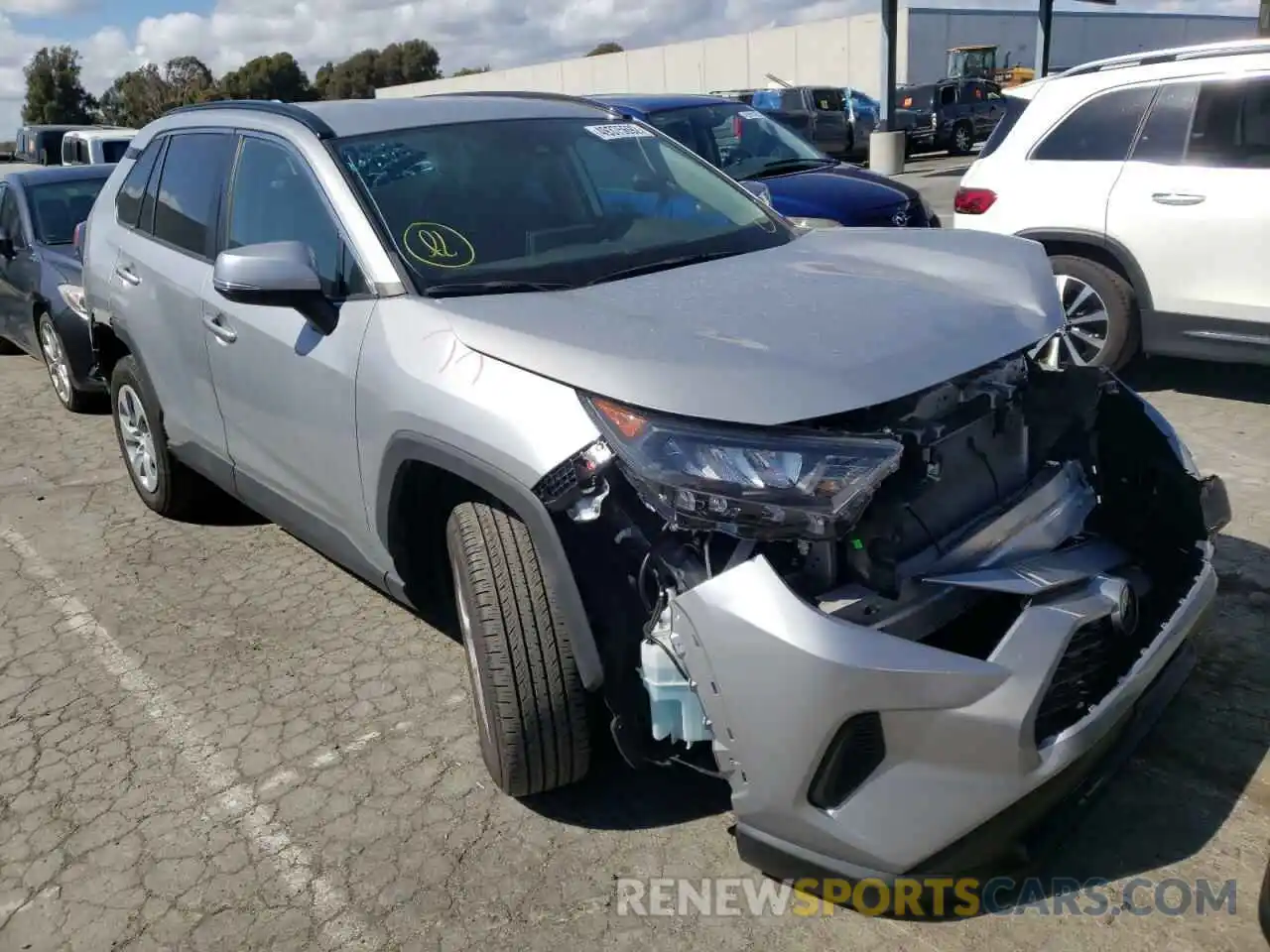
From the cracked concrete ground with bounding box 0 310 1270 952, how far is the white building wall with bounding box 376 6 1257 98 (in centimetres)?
3711

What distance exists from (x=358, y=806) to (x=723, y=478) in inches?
59.1

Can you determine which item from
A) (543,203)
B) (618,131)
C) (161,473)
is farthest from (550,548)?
(161,473)

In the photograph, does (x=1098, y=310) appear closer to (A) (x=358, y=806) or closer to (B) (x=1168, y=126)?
(B) (x=1168, y=126)

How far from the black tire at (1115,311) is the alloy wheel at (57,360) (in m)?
6.11

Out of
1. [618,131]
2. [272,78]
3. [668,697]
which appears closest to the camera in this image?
[668,697]

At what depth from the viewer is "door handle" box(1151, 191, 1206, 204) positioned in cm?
570

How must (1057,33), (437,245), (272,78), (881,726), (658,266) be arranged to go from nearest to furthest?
(881,726) → (437,245) → (658,266) → (1057,33) → (272,78)

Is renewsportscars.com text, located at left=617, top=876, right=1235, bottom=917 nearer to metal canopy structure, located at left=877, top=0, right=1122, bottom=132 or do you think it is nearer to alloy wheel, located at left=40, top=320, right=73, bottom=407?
alloy wheel, located at left=40, top=320, right=73, bottom=407

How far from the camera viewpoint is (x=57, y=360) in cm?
741

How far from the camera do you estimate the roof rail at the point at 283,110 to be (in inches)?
140

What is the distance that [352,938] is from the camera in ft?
8.41

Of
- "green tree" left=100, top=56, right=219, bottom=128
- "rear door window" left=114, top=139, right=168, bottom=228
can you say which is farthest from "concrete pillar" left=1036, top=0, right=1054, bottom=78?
"green tree" left=100, top=56, right=219, bottom=128

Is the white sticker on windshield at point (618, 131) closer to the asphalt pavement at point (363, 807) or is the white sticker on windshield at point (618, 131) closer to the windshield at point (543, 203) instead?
the windshield at point (543, 203)

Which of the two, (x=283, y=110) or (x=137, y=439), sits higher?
(x=283, y=110)
